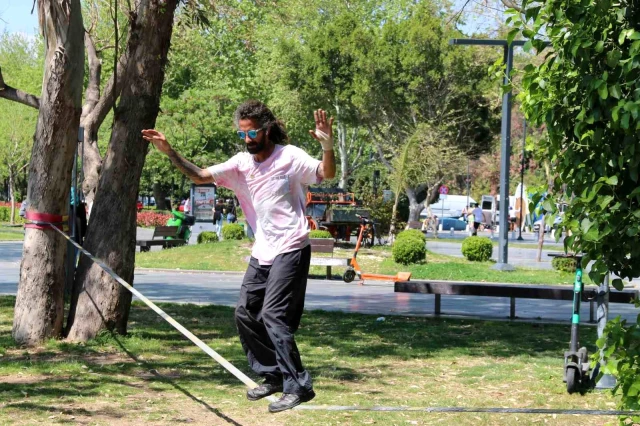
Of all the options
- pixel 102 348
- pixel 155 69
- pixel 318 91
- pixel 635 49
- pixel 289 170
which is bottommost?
pixel 102 348

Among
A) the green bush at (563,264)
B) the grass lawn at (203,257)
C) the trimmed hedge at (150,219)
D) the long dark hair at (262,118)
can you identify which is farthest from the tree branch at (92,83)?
the trimmed hedge at (150,219)

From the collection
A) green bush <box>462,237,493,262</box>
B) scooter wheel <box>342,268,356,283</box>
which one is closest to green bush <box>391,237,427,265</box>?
green bush <box>462,237,493,262</box>

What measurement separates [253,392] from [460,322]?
7.20 metres

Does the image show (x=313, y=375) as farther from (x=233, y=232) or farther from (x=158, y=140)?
(x=233, y=232)

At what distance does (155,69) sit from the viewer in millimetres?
10273

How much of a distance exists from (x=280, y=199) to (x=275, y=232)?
0.67 feet

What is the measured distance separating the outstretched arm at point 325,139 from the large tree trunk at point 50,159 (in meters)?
4.43

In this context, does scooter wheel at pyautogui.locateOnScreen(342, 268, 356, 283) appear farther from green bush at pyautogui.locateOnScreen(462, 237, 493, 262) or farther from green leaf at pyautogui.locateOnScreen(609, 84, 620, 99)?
green leaf at pyautogui.locateOnScreen(609, 84, 620, 99)

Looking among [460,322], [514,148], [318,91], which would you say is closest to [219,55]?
[318,91]

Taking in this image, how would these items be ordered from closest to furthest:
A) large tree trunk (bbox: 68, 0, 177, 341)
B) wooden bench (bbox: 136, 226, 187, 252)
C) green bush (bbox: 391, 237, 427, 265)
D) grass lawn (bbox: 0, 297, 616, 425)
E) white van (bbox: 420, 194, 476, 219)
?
grass lawn (bbox: 0, 297, 616, 425), large tree trunk (bbox: 68, 0, 177, 341), green bush (bbox: 391, 237, 427, 265), wooden bench (bbox: 136, 226, 187, 252), white van (bbox: 420, 194, 476, 219)

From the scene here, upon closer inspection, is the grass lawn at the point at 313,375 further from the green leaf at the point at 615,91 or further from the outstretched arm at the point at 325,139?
the green leaf at the point at 615,91

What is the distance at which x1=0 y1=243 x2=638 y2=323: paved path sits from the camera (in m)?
15.7

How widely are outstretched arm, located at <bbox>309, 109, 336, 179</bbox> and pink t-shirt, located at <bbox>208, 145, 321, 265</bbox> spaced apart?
0.38ft

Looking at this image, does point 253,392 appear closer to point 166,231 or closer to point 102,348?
point 102,348
